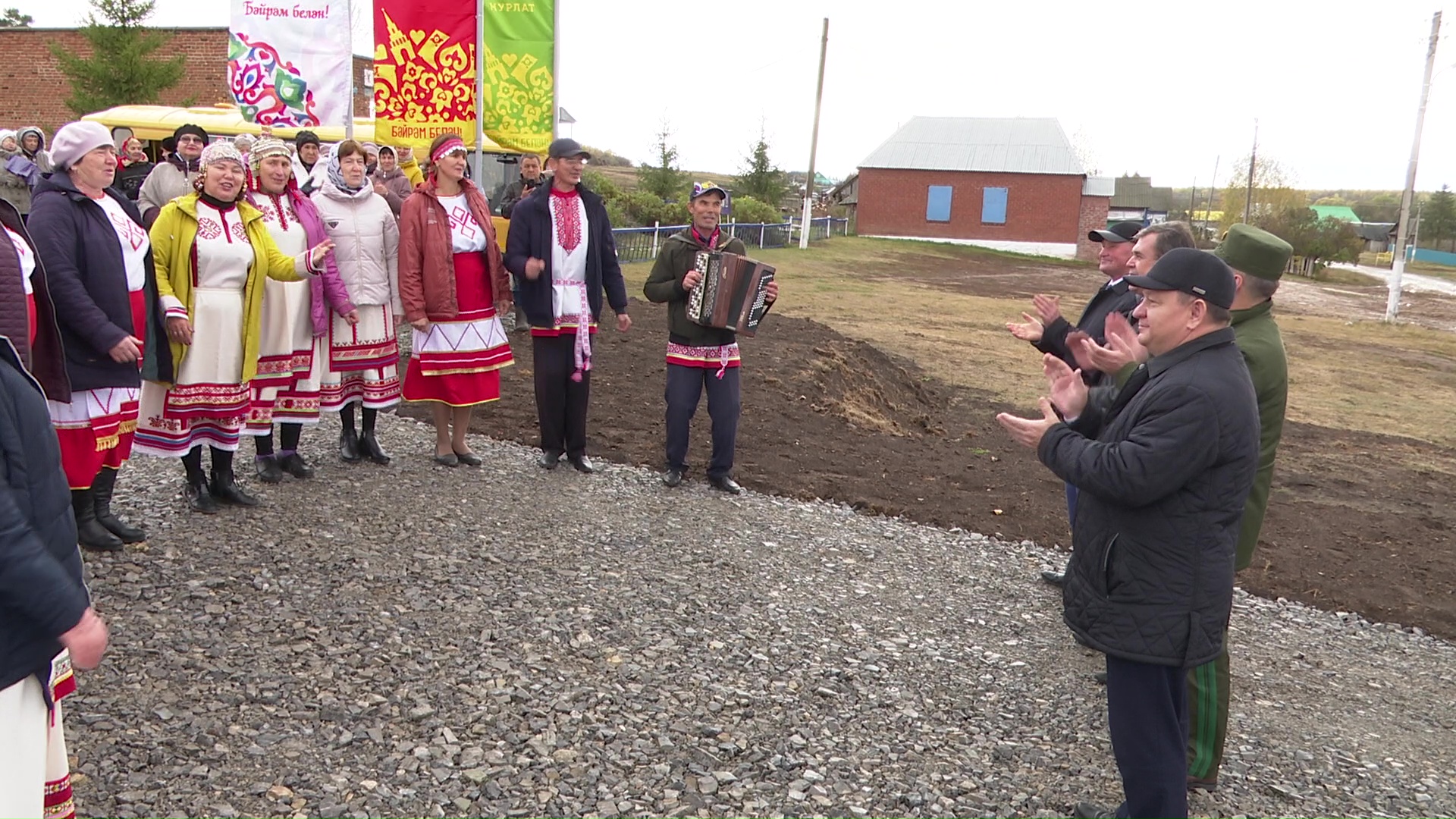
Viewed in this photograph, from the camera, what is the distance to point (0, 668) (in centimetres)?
224

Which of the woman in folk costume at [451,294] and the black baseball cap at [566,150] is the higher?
the black baseball cap at [566,150]

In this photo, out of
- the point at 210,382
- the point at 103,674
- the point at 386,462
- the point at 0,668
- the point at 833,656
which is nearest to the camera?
the point at 0,668

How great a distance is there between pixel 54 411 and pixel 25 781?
3098 millimetres

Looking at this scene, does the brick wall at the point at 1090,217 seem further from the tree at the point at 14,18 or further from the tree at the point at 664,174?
the tree at the point at 14,18

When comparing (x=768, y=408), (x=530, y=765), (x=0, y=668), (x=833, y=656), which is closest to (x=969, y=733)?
(x=833, y=656)

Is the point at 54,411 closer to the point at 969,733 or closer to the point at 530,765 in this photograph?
the point at 530,765

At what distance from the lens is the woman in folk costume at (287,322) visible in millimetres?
6324

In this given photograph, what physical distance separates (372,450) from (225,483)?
4.23ft

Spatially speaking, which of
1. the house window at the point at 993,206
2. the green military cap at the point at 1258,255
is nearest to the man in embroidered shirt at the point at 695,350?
the green military cap at the point at 1258,255

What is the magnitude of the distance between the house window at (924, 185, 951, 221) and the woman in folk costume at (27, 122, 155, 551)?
4846cm

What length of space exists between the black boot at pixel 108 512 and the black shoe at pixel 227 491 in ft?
2.01

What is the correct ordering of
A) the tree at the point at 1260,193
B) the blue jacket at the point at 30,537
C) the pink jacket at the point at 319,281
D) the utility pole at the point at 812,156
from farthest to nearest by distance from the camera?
the tree at the point at 1260,193
the utility pole at the point at 812,156
the pink jacket at the point at 319,281
the blue jacket at the point at 30,537

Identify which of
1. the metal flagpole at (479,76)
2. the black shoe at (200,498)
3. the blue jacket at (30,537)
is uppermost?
the metal flagpole at (479,76)

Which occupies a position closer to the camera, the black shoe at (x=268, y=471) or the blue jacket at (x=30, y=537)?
the blue jacket at (x=30, y=537)
